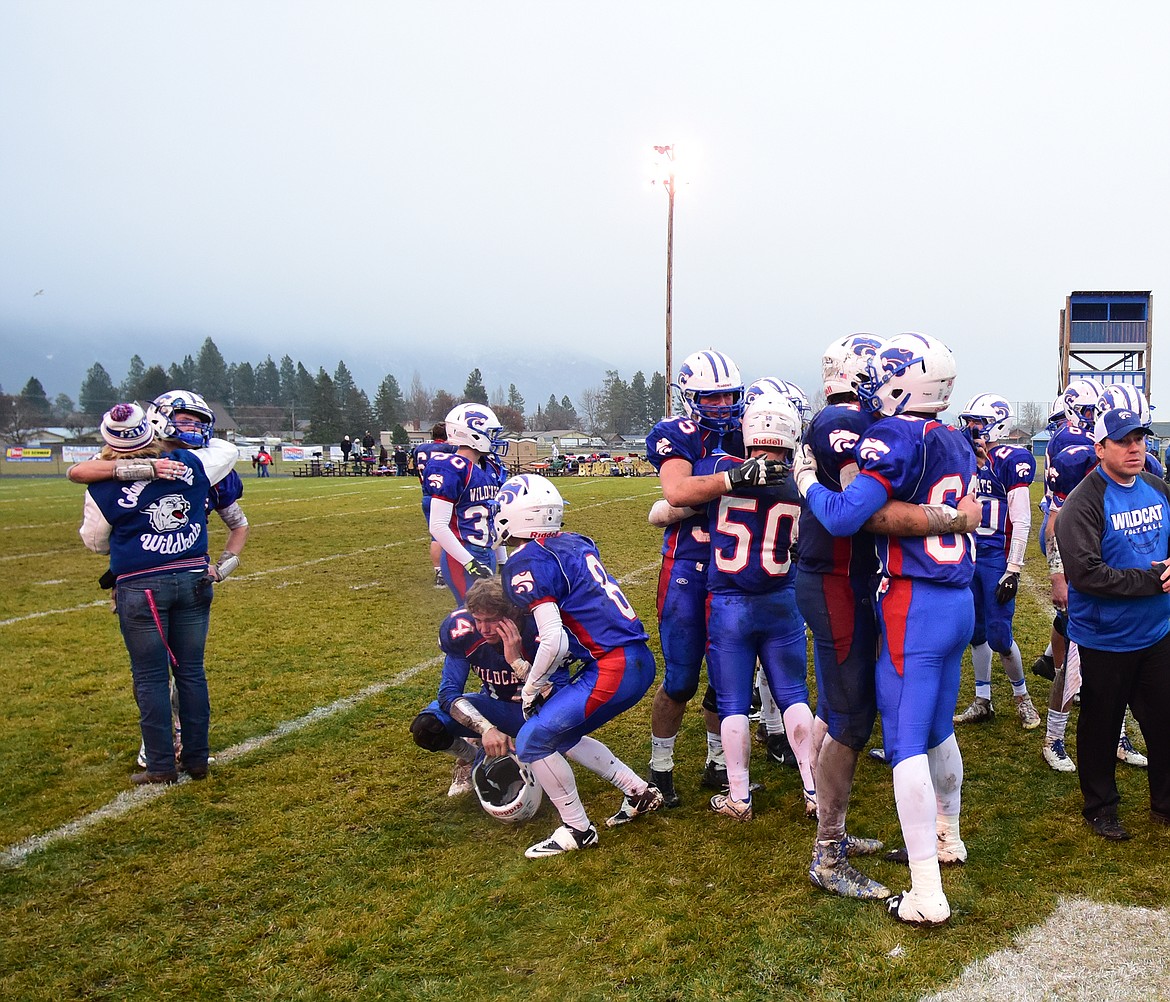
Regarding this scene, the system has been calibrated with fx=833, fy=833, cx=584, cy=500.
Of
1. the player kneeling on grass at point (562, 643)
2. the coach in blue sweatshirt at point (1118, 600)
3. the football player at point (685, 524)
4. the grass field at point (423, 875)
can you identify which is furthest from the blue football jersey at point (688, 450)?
the coach in blue sweatshirt at point (1118, 600)

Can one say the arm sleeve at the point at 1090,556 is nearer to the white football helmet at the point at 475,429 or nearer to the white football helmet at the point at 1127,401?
the white football helmet at the point at 1127,401

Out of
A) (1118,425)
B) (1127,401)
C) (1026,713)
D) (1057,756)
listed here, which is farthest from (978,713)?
(1118,425)

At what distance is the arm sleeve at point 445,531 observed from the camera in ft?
18.6

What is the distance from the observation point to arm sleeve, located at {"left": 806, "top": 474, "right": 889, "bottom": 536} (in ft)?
9.91

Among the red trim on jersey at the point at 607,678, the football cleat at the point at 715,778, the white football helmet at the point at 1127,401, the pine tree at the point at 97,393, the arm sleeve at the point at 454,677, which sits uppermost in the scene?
the pine tree at the point at 97,393

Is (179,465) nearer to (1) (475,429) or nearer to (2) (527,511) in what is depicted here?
(1) (475,429)

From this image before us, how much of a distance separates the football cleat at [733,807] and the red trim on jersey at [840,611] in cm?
115

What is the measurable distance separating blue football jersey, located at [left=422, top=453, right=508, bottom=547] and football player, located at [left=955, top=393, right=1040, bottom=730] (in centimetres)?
320

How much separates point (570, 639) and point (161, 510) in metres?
2.48

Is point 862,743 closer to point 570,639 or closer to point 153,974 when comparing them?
point 570,639

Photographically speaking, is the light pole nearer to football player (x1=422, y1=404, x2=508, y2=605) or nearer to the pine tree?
football player (x1=422, y1=404, x2=508, y2=605)

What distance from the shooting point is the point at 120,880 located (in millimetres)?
3684

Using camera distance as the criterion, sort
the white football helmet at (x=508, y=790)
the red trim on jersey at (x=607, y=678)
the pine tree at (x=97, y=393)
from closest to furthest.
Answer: the red trim on jersey at (x=607, y=678) → the white football helmet at (x=508, y=790) → the pine tree at (x=97, y=393)

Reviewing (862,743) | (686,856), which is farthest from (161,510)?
(862,743)
